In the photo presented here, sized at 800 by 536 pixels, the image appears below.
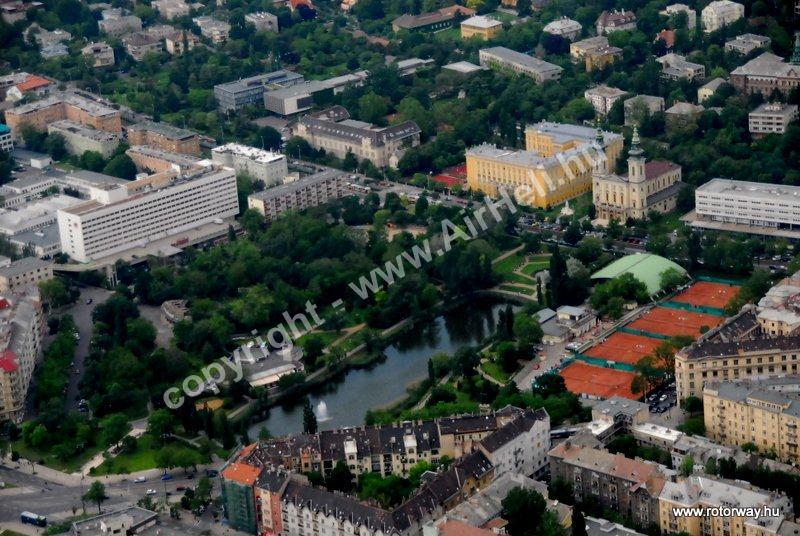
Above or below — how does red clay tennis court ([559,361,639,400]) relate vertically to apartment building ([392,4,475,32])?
below

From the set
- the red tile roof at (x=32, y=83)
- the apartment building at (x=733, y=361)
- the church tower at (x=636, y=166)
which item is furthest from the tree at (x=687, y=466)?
the red tile roof at (x=32, y=83)

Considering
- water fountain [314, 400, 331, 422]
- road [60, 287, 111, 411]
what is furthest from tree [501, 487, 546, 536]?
road [60, 287, 111, 411]

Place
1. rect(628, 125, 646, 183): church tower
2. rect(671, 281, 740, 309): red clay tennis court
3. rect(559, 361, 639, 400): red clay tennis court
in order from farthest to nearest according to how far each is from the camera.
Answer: rect(628, 125, 646, 183): church tower
rect(671, 281, 740, 309): red clay tennis court
rect(559, 361, 639, 400): red clay tennis court

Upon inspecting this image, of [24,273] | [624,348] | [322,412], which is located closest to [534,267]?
[624,348]

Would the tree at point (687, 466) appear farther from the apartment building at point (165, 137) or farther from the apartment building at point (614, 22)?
the apartment building at point (614, 22)

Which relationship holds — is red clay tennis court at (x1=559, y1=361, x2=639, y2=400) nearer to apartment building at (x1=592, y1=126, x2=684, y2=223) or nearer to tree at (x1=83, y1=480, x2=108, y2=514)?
apartment building at (x1=592, y1=126, x2=684, y2=223)

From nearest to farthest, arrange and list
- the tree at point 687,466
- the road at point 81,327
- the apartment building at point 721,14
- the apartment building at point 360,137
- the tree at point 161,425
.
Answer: the tree at point 687,466
the tree at point 161,425
the road at point 81,327
the apartment building at point 360,137
the apartment building at point 721,14

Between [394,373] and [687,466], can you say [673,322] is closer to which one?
[394,373]
